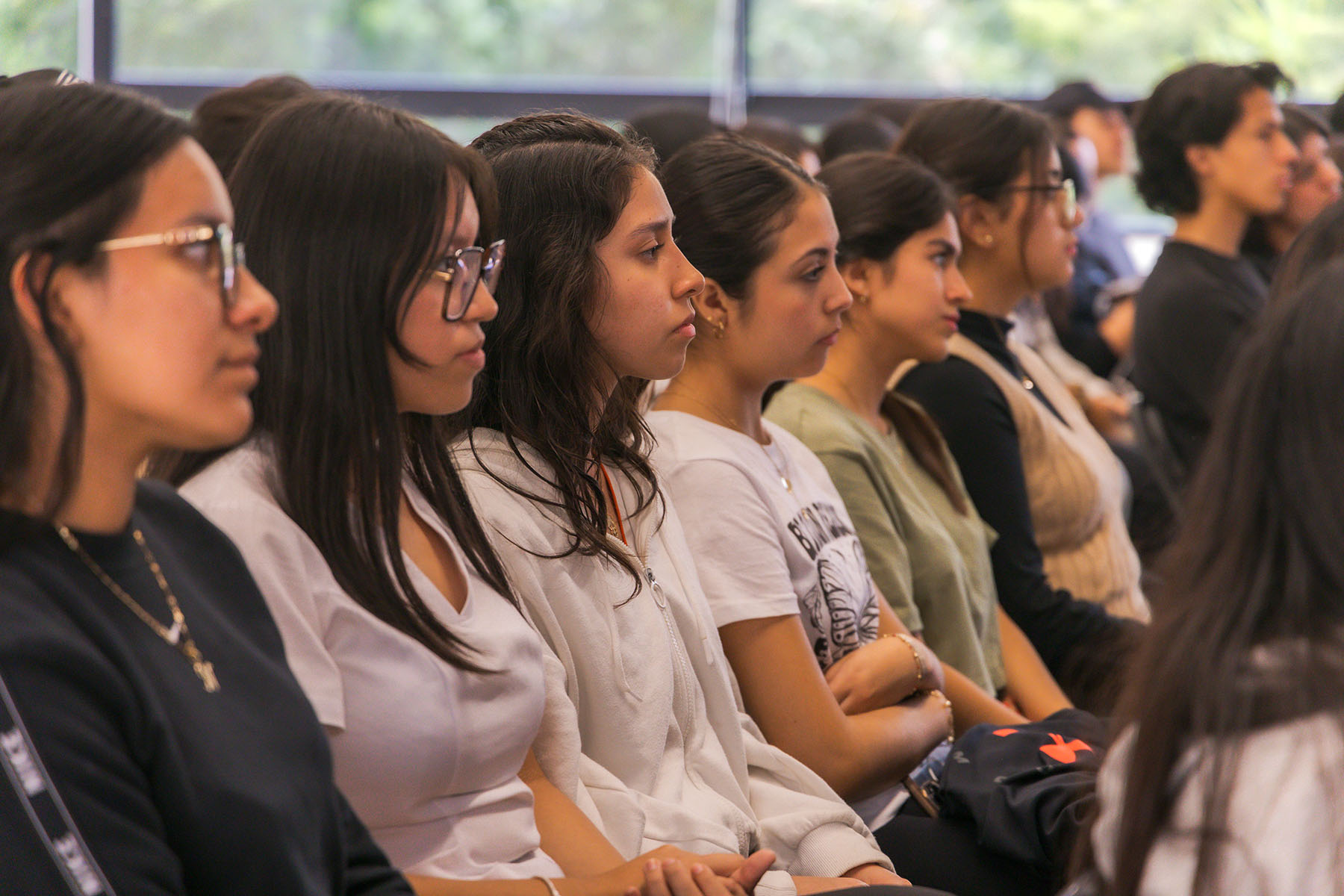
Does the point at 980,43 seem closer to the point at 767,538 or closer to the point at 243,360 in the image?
the point at 767,538

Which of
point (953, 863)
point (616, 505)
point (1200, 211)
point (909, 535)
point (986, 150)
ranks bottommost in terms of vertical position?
point (953, 863)

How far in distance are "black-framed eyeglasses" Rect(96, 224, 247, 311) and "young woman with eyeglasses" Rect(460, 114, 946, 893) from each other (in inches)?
21.8

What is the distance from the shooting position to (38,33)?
5211 millimetres

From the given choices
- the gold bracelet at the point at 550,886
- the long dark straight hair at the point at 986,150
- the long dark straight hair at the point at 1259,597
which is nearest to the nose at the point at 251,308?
the gold bracelet at the point at 550,886

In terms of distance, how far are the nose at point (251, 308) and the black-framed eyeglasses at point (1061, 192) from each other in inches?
75.8

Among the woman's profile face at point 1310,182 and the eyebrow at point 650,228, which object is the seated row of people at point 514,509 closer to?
the eyebrow at point 650,228

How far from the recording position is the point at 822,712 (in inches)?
69.4

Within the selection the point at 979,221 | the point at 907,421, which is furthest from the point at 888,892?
the point at 979,221

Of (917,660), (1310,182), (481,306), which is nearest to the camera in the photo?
(481,306)

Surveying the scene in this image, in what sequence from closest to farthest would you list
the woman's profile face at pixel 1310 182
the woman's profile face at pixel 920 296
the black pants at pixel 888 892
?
the black pants at pixel 888 892 < the woman's profile face at pixel 920 296 < the woman's profile face at pixel 1310 182

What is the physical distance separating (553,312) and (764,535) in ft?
1.37

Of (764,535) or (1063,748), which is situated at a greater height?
(764,535)

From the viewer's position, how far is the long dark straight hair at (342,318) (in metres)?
1.26

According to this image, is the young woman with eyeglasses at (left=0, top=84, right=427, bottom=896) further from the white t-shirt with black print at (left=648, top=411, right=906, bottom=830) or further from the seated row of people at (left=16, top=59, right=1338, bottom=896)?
the white t-shirt with black print at (left=648, top=411, right=906, bottom=830)
